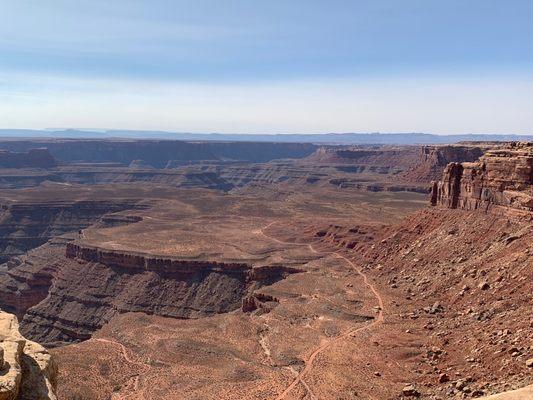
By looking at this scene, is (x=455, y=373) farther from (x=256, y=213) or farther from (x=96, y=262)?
(x=256, y=213)

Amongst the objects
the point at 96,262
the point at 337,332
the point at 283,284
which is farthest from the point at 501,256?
the point at 96,262

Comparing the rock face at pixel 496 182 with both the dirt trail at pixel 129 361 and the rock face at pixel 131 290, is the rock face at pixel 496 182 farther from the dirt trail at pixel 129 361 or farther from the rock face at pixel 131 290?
the dirt trail at pixel 129 361

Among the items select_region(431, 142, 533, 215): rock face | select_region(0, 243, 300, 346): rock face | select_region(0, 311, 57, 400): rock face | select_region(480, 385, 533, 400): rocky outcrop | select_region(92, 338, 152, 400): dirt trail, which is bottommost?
select_region(0, 243, 300, 346): rock face

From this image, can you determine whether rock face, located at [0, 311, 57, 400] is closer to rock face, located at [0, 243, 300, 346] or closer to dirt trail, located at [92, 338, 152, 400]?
dirt trail, located at [92, 338, 152, 400]

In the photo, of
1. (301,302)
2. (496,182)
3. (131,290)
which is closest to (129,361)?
(301,302)

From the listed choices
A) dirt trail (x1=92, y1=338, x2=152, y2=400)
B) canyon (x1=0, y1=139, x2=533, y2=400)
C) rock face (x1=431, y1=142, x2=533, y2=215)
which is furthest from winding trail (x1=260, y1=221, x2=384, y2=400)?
rock face (x1=431, y1=142, x2=533, y2=215)

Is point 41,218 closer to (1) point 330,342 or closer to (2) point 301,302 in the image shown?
(2) point 301,302
